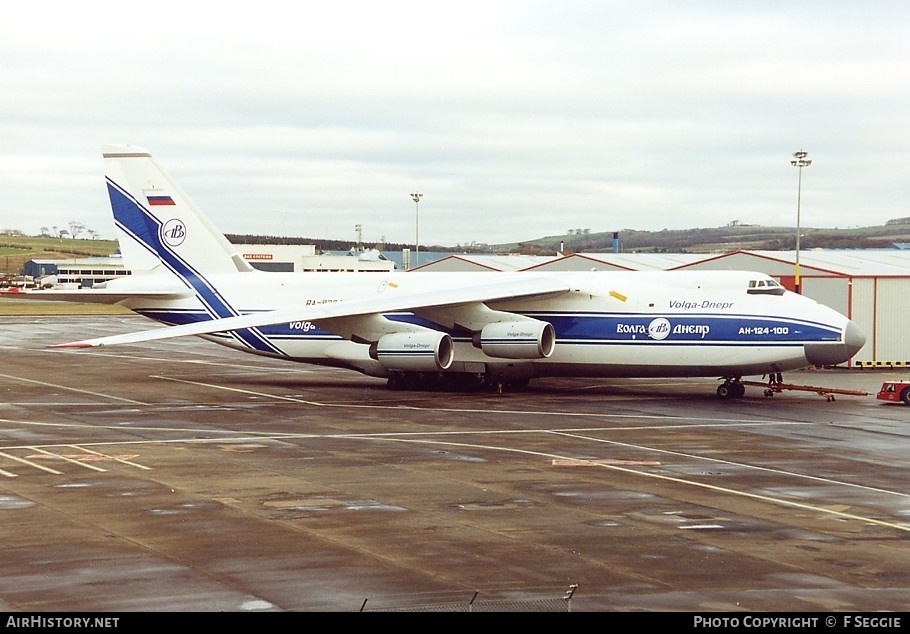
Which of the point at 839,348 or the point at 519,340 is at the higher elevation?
the point at 839,348

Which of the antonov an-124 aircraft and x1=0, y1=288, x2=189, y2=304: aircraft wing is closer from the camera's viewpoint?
the antonov an-124 aircraft


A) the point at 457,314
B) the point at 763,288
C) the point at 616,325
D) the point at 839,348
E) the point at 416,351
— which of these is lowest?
the point at 416,351

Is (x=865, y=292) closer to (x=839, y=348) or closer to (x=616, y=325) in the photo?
(x=839, y=348)

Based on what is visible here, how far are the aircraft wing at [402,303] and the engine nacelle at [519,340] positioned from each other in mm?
988

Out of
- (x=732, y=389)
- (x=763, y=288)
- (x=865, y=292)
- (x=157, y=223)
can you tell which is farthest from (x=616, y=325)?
(x=157, y=223)

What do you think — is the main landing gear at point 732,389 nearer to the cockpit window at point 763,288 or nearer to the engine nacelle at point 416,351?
the cockpit window at point 763,288

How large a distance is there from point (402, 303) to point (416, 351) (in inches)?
68.1

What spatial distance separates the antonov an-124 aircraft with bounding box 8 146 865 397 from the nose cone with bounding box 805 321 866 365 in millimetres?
30

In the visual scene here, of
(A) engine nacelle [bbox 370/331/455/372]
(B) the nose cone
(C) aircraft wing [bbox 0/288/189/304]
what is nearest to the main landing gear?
(B) the nose cone

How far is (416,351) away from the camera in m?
37.3

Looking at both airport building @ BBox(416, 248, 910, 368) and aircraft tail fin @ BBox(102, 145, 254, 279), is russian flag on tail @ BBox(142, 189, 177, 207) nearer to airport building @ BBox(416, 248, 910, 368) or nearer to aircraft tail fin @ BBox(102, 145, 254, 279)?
aircraft tail fin @ BBox(102, 145, 254, 279)

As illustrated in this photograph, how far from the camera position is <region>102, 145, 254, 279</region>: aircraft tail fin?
43.3m

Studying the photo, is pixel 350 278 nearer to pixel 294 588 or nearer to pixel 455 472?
pixel 455 472

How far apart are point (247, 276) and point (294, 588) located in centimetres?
3023
